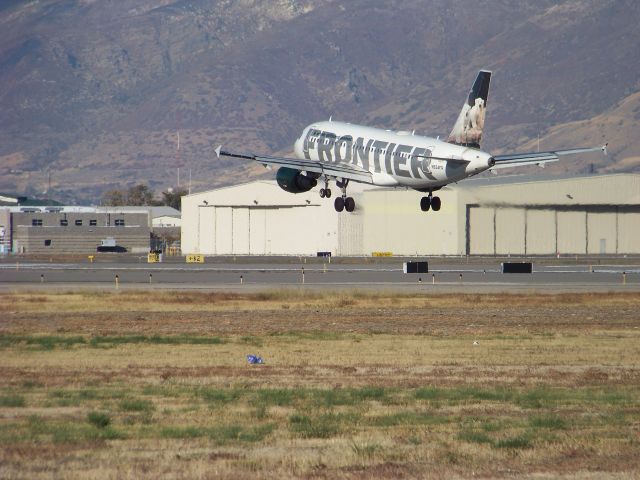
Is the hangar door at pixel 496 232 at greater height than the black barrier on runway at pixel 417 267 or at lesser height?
greater

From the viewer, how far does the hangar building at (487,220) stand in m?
141

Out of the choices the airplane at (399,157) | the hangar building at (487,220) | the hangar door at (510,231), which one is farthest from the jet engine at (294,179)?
the hangar door at (510,231)

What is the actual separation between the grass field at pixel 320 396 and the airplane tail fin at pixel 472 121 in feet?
36.6

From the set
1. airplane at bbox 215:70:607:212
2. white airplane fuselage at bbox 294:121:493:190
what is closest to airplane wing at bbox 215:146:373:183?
airplane at bbox 215:70:607:212

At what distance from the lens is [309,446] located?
30953mm

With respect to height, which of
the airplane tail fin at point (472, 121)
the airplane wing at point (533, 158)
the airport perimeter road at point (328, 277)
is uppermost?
the airplane tail fin at point (472, 121)

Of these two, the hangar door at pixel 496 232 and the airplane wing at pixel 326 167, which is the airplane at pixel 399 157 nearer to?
the airplane wing at pixel 326 167

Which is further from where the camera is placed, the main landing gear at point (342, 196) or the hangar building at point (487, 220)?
the hangar building at point (487, 220)

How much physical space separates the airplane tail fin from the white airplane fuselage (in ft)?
5.73

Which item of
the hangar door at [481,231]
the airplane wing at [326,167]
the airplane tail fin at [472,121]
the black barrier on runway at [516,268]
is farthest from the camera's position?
the hangar door at [481,231]

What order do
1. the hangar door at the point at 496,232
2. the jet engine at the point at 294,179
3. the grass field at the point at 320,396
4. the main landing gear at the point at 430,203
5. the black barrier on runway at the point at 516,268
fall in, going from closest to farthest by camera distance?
1. the grass field at the point at 320,396
2. the main landing gear at the point at 430,203
3. the jet engine at the point at 294,179
4. the black barrier on runway at the point at 516,268
5. the hangar door at the point at 496,232

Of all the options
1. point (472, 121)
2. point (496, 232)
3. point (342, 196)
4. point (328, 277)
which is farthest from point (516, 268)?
point (472, 121)

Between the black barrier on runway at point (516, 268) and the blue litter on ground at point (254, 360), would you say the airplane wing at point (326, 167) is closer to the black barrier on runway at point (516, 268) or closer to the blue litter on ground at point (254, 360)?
the blue litter on ground at point (254, 360)

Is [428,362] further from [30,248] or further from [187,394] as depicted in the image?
[30,248]
